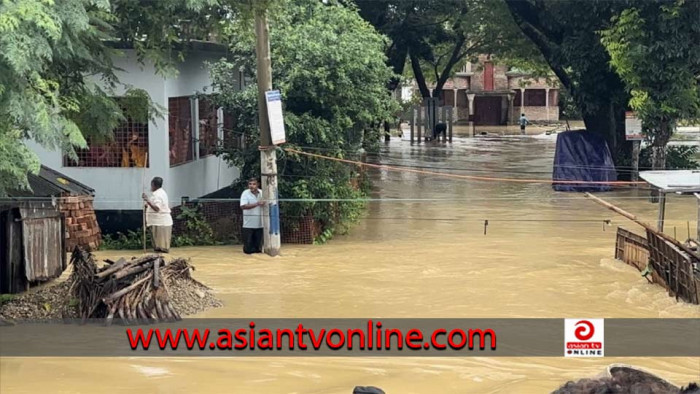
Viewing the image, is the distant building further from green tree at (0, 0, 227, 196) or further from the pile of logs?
the pile of logs

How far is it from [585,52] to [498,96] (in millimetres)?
41534

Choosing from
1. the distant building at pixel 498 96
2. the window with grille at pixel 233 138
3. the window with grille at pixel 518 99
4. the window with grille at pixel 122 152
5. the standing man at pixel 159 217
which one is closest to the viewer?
the standing man at pixel 159 217

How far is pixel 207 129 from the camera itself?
20125 mm

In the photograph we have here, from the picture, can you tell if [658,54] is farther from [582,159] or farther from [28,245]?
[28,245]

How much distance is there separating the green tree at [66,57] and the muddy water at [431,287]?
2315 mm

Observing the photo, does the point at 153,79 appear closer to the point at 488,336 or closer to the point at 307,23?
the point at 307,23

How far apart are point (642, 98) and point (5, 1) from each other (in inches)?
689

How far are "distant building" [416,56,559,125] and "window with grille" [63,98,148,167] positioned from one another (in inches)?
1935

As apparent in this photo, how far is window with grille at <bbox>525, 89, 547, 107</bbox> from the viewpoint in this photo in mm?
67625

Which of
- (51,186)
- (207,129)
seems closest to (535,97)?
(207,129)

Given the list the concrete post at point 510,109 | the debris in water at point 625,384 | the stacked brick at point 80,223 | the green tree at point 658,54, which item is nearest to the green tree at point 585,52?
the green tree at point 658,54

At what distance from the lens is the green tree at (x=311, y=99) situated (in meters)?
17.2

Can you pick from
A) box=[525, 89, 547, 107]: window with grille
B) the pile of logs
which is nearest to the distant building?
box=[525, 89, 547, 107]: window with grille

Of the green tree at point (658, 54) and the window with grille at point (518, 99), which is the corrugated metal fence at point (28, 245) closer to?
the green tree at point (658, 54)
